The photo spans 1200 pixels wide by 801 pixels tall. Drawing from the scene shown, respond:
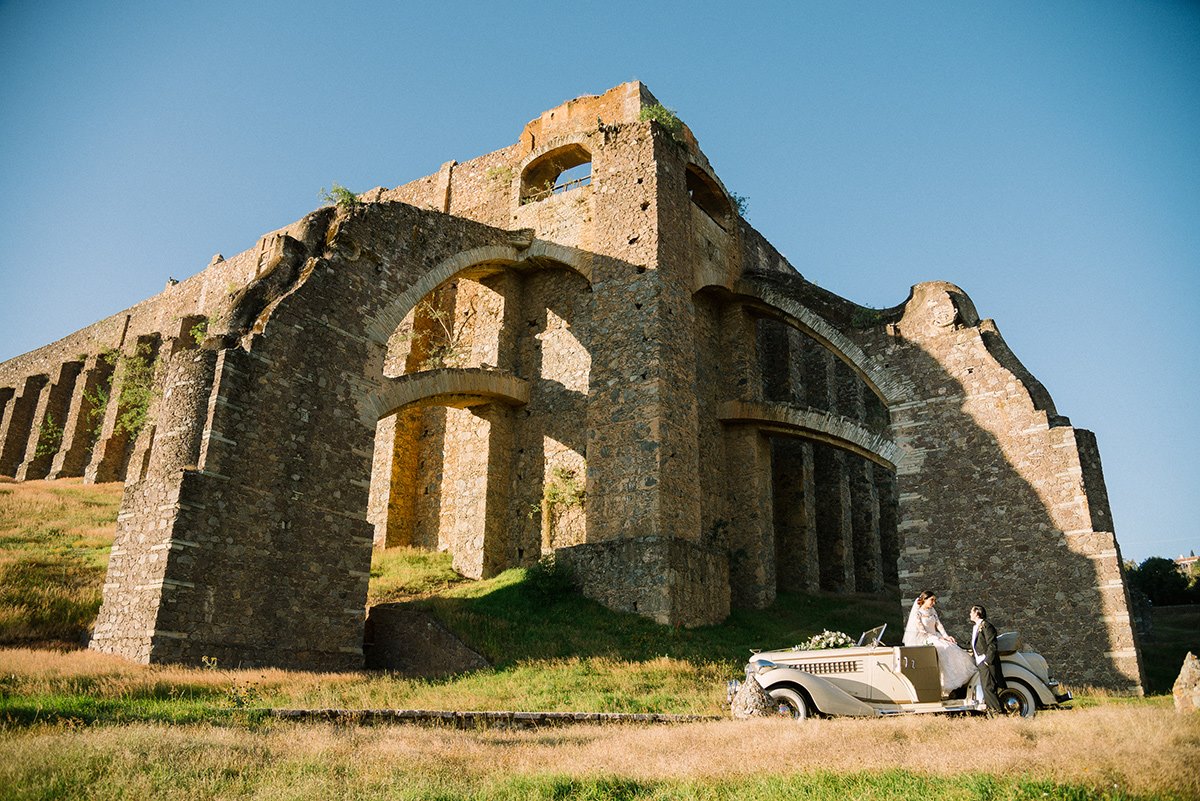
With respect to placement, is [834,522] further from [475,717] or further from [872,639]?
[475,717]

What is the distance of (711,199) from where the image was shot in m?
21.0

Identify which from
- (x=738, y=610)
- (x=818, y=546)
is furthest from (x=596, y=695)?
(x=818, y=546)

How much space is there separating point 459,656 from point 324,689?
9.88 feet

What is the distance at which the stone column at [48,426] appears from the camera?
3181 centimetres

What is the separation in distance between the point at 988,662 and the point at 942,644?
0.43m

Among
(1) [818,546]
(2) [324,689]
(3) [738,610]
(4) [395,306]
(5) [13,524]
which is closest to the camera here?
(2) [324,689]

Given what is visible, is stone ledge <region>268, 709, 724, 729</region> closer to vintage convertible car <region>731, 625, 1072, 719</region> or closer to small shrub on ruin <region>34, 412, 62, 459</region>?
vintage convertible car <region>731, 625, 1072, 719</region>

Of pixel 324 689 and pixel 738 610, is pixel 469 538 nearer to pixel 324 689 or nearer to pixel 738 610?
pixel 738 610

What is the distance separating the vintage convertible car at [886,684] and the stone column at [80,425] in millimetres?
29178

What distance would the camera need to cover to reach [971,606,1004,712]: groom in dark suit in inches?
316

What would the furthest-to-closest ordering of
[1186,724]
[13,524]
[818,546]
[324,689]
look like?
1. [818,546]
2. [13,524]
3. [324,689]
4. [1186,724]

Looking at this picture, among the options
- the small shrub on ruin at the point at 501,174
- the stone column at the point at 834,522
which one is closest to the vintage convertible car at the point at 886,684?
the stone column at the point at 834,522

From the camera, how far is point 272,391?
41.5 feet

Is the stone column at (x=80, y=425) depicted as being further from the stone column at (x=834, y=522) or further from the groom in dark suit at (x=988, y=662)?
the groom in dark suit at (x=988, y=662)
